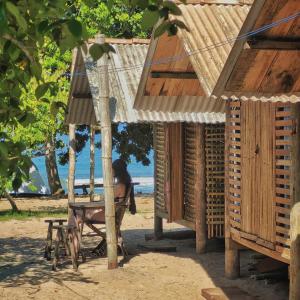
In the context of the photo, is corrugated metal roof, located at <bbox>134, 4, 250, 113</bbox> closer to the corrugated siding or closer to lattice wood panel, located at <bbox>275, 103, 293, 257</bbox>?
the corrugated siding

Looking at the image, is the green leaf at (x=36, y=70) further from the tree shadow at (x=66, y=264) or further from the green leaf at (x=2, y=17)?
the tree shadow at (x=66, y=264)

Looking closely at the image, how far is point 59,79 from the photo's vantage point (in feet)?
76.3

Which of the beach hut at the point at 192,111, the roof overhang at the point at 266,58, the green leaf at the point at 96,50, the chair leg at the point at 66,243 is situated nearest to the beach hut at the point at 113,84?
the beach hut at the point at 192,111

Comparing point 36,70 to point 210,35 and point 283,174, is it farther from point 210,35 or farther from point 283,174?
point 210,35

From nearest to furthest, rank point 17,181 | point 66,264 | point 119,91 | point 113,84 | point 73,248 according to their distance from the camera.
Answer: point 17,181 → point 73,248 → point 66,264 → point 119,91 → point 113,84

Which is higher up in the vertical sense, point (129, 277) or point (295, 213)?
point (295, 213)

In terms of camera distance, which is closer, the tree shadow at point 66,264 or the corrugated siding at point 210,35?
the corrugated siding at point 210,35

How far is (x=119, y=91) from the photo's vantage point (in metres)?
15.2

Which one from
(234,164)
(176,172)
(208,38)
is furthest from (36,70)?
(176,172)

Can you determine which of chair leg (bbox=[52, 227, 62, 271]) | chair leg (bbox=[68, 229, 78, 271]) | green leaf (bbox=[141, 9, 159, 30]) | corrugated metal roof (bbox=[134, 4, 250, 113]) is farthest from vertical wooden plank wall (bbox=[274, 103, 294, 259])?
green leaf (bbox=[141, 9, 159, 30])

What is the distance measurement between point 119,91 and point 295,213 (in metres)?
7.87

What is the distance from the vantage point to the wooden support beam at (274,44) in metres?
8.15

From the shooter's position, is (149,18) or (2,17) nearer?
(2,17)

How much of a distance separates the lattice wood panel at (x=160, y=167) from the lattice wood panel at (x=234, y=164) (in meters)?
4.55
